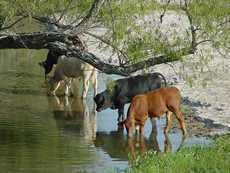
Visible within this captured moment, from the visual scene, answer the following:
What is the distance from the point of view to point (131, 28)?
1462cm

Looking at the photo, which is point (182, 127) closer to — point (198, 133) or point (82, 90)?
point (198, 133)

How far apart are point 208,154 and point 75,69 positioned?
9838 millimetres

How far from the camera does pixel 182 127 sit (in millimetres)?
16578

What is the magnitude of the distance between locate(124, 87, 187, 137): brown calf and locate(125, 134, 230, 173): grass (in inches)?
119

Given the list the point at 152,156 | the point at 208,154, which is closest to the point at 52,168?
the point at 152,156

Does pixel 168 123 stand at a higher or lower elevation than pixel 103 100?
lower

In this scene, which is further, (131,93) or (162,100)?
(131,93)

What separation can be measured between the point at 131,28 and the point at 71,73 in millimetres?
7593

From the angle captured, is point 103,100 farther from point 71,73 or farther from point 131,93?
point 71,73

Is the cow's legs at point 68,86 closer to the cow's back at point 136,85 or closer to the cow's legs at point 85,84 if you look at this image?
the cow's legs at point 85,84

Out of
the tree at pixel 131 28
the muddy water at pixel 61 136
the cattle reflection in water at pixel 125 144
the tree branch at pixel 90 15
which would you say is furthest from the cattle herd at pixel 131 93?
the tree branch at pixel 90 15

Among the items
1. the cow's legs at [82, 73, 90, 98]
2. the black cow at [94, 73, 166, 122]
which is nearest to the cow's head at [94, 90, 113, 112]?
the black cow at [94, 73, 166, 122]

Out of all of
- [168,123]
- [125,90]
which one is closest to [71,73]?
[125,90]

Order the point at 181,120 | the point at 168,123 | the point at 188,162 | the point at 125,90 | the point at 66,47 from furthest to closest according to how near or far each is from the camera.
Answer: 1. the point at 125,90
2. the point at 168,123
3. the point at 181,120
4. the point at 66,47
5. the point at 188,162
